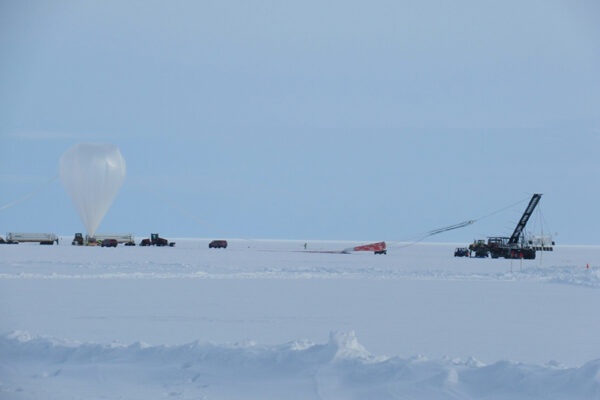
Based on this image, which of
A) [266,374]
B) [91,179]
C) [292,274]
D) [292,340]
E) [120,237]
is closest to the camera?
[266,374]

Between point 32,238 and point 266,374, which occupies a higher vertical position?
point 32,238

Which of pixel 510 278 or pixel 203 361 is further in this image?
pixel 510 278

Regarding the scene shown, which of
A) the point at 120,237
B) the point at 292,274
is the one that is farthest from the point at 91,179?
the point at 292,274

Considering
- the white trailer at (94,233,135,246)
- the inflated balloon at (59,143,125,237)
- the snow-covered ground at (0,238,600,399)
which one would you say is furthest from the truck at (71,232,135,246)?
the snow-covered ground at (0,238,600,399)

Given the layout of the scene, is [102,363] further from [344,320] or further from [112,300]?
[112,300]

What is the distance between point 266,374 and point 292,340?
2925mm

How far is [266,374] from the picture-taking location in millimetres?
9352

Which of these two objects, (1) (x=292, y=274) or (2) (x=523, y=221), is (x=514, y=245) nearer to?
(2) (x=523, y=221)

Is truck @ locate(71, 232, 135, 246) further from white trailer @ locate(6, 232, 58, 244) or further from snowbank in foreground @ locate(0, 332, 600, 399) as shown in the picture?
snowbank in foreground @ locate(0, 332, 600, 399)

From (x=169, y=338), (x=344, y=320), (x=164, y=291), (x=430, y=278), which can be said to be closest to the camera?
(x=169, y=338)

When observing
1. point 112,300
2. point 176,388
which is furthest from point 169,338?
point 112,300

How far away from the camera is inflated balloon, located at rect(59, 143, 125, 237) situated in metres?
58.2

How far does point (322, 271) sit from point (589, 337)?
20751 mm

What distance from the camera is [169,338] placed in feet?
40.6
